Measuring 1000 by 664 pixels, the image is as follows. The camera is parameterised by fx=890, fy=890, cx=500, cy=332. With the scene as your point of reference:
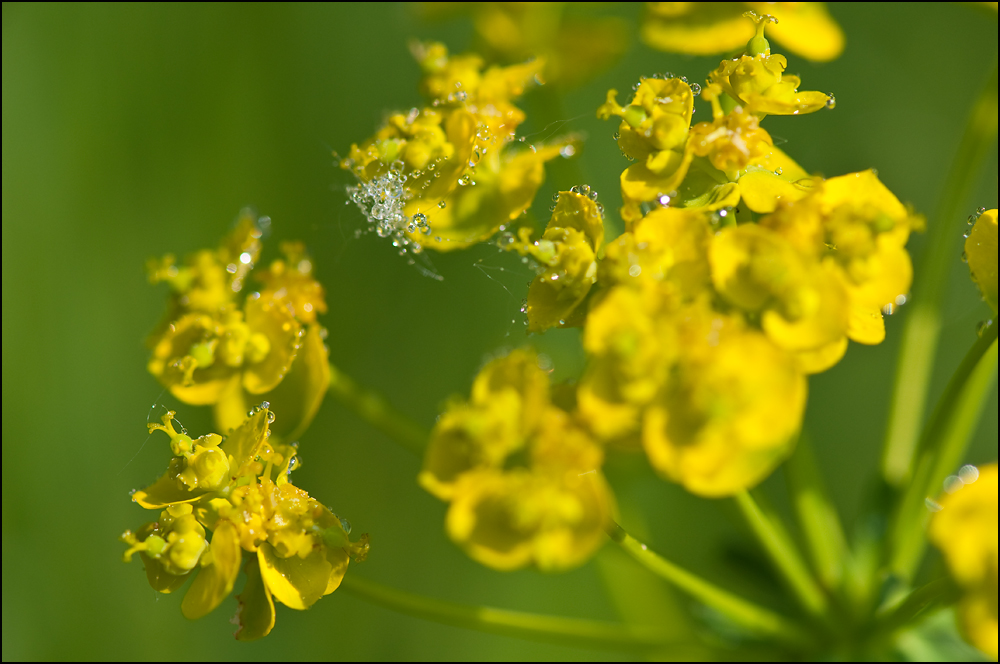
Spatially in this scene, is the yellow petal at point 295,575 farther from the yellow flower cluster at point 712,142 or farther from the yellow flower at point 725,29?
the yellow flower at point 725,29

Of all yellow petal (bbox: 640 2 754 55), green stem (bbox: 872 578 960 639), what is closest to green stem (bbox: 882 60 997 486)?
green stem (bbox: 872 578 960 639)

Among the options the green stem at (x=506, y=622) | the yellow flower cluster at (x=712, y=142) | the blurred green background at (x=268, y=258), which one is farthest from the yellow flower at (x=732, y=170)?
the blurred green background at (x=268, y=258)

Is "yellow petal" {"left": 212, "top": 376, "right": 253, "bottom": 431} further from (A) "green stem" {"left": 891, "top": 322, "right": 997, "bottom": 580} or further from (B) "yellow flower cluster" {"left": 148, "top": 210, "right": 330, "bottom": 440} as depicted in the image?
(A) "green stem" {"left": 891, "top": 322, "right": 997, "bottom": 580}

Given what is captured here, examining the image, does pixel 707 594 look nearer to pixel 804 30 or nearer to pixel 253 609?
pixel 253 609

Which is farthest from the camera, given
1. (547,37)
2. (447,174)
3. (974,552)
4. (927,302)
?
(547,37)

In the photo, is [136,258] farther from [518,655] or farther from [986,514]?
[986,514]

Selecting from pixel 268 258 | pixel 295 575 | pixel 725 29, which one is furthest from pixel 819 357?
pixel 268 258
